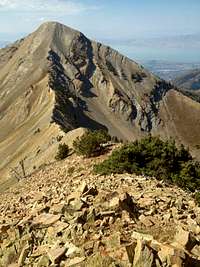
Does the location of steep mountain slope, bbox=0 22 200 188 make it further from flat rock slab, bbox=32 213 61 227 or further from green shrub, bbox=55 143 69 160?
flat rock slab, bbox=32 213 61 227

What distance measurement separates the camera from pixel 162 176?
30.2m

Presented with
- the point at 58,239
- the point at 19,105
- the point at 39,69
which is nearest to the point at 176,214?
the point at 58,239

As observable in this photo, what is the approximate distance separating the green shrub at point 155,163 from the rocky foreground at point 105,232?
741cm

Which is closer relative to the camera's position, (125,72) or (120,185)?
(120,185)

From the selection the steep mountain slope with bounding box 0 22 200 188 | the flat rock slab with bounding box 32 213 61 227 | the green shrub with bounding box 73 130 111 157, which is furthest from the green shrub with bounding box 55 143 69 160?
the steep mountain slope with bounding box 0 22 200 188

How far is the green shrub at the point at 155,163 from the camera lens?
2923cm

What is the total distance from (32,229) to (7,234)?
1.19 meters

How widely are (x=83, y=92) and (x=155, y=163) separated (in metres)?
115

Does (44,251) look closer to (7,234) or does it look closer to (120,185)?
(7,234)

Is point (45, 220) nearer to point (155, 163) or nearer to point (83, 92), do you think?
point (155, 163)

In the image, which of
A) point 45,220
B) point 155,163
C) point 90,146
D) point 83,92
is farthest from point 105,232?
point 83,92

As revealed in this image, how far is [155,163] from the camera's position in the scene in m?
31.7

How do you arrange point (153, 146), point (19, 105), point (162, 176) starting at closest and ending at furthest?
1. point (162, 176)
2. point (153, 146)
3. point (19, 105)

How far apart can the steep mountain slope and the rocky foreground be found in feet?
234
